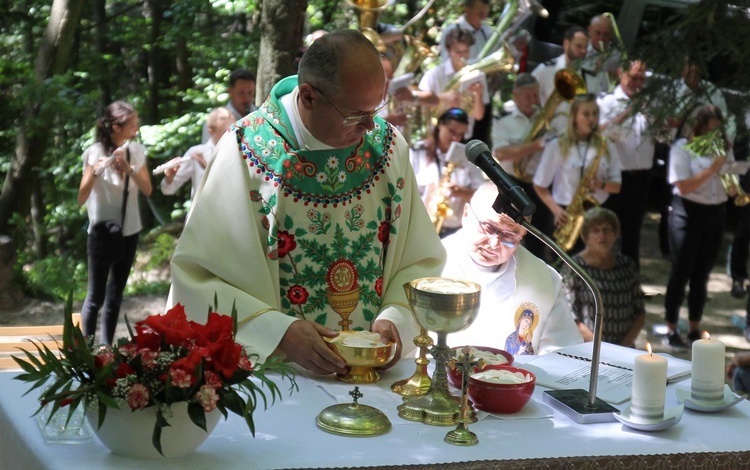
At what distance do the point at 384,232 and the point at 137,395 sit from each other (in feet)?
4.83

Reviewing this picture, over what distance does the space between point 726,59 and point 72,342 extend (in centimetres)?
405

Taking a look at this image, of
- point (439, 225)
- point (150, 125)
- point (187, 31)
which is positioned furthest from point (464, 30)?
point (150, 125)

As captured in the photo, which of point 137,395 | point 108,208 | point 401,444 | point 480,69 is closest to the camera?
point 137,395

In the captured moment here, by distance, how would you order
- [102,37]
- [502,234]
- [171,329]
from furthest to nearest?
[102,37] → [502,234] → [171,329]

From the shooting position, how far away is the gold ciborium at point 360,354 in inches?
133

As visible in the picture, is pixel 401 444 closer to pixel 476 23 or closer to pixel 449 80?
pixel 449 80

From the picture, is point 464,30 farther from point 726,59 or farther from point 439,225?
point 726,59

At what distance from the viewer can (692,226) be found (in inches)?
317

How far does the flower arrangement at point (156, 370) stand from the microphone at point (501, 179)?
0.79 meters

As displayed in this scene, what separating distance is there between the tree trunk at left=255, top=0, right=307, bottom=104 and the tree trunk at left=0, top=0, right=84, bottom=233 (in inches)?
138

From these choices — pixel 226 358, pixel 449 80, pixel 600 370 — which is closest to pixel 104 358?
pixel 226 358

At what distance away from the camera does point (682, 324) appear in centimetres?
844

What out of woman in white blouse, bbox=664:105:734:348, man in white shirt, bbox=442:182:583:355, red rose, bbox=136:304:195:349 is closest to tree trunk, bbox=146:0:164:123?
woman in white blouse, bbox=664:105:734:348

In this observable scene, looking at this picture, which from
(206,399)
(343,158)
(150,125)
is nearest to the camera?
(206,399)
